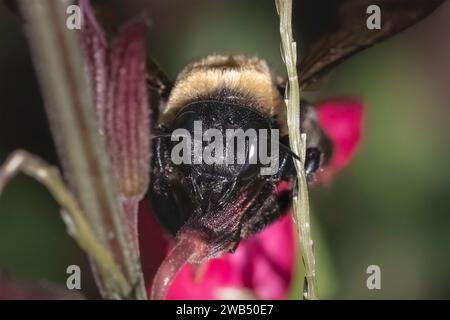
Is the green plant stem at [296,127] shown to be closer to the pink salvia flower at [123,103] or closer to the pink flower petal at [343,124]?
the pink salvia flower at [123,103]

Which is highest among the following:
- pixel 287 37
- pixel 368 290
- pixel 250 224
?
pixel 287 37

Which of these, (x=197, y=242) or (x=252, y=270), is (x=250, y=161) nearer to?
(x=197, y=242)

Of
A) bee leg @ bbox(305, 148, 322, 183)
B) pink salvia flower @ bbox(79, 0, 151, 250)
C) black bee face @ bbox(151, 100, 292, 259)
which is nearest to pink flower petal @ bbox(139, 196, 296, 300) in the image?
bee leg @ bbox(305, 148, 322, 183)

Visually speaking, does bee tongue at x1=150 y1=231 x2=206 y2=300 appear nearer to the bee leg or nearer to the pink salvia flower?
the pink salvia flower

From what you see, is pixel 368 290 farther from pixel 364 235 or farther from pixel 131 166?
pixel 131 166

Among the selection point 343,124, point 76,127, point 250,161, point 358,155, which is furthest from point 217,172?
point 358,155

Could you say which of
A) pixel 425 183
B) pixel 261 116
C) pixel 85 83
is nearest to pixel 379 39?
pixel 261 116
